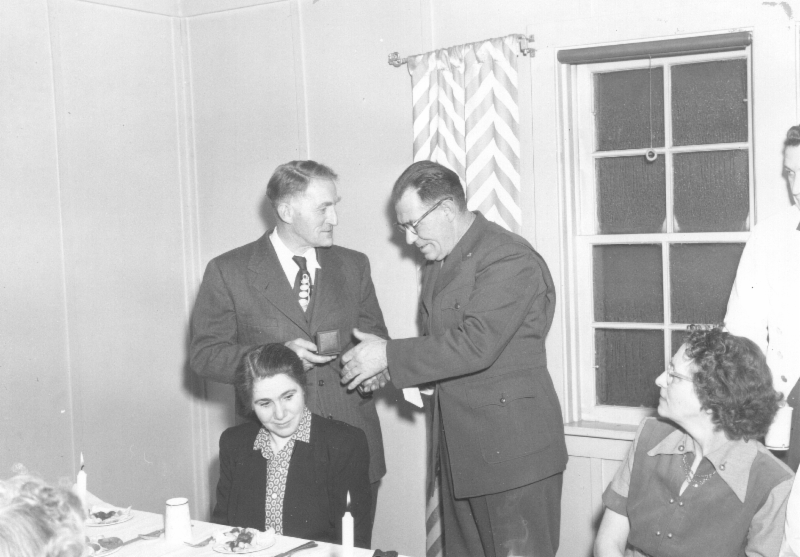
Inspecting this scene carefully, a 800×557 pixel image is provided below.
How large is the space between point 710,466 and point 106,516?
161 centimetres

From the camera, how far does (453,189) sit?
3.09 m

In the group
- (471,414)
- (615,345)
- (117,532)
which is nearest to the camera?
(117,532)

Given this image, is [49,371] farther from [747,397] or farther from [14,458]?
[747,397]

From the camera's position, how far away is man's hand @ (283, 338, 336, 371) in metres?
3.12

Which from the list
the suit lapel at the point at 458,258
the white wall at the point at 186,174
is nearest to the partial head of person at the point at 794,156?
the white wall at the point at 186,174

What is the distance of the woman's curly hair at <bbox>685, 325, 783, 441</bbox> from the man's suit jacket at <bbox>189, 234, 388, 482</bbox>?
1380mm

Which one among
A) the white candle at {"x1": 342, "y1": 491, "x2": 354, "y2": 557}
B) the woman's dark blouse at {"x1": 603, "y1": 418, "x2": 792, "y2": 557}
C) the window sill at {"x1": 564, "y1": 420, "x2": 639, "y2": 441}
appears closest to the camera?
the white candle at {"x1": 342, "y1": 491, "x2": 354, "y2": 557}

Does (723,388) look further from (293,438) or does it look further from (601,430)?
(601,430)

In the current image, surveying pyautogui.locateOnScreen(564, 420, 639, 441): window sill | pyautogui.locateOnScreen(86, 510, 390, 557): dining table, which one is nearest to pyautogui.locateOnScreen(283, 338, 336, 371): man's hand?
pyautogui.locateOnScreen(86, 510, 390, 557): dining table

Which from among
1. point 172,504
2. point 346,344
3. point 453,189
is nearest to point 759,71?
point 453,189

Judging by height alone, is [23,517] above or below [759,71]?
below

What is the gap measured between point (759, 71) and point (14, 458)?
3.21 metres

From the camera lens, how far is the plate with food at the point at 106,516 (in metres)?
2.50

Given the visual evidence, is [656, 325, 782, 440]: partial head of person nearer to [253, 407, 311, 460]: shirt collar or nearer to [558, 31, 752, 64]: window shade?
[253, 407, 311, 460]: shirt collar
